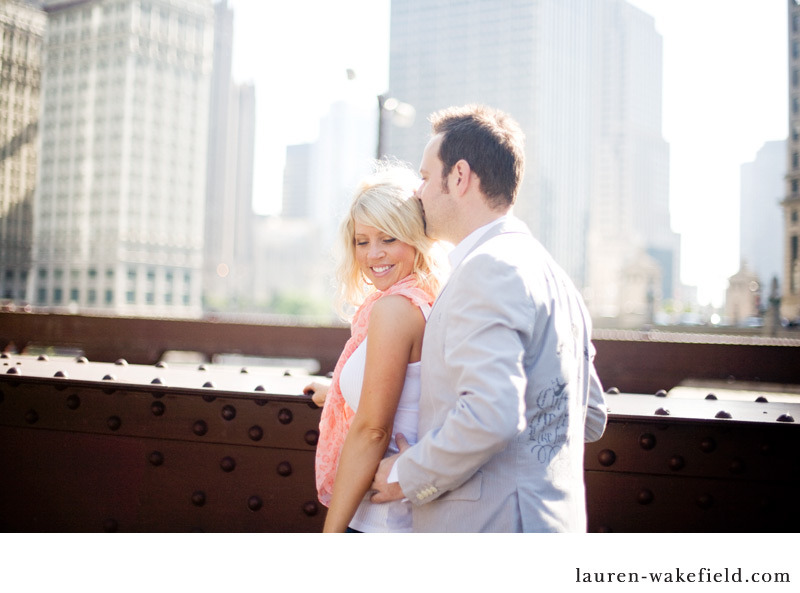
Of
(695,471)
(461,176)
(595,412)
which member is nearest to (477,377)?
(461,176)

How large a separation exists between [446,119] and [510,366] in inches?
32.3

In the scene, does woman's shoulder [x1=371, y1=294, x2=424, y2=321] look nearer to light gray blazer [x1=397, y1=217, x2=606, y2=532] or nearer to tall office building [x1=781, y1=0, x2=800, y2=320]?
light gray blazer [x1=397, y1=217, x2=606, y2=532]

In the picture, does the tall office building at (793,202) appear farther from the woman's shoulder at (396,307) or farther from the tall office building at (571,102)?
the woman's shoulder at (396,307)

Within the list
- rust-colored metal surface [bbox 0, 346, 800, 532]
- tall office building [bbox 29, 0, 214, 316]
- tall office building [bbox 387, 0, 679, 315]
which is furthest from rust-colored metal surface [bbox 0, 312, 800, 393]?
tall office building [bbox 29, 0, 214, 316]

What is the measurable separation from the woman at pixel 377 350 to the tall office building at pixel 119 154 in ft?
324

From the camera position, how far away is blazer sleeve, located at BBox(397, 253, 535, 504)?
64.2 inches

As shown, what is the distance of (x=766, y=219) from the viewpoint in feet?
242

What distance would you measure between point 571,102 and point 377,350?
119612mm

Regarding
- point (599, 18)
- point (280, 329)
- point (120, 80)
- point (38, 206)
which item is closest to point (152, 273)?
point (38, 206)

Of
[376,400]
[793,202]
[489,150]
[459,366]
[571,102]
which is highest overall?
[571,102]

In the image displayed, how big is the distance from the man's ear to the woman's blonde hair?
228 mm

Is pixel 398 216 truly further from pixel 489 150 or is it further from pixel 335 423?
pixel 335 423

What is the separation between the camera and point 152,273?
10056cm
